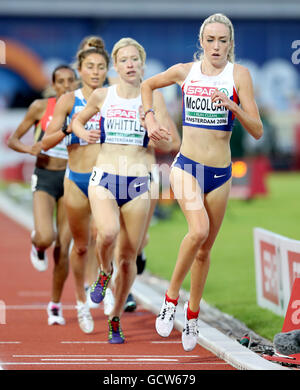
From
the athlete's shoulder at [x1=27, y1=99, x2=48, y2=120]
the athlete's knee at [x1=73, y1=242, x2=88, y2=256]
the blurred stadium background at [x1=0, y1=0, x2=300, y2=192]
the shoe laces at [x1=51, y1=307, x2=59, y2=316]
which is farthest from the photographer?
the blurred stadium background at [x1=0, y1=0, x2=300, y2=192]

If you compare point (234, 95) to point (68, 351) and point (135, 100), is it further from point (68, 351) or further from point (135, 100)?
point (68, 351)

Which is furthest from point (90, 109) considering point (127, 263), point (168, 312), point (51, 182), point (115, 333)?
point (115, 333)

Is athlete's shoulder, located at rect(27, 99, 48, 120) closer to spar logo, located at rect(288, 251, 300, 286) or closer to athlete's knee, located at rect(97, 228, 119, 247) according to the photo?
athlete's knee, located at rect(97, 228, 119, 247)

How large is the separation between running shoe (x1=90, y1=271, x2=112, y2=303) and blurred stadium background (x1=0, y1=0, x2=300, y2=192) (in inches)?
1563

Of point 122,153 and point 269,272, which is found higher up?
point 122,153

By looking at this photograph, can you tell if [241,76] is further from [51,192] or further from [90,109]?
[51,192]

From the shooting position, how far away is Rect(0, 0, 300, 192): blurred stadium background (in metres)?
49.1

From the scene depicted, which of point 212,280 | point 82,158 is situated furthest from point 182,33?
point 82,158

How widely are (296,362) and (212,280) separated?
19.9 feet

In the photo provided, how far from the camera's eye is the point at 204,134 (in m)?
7.25

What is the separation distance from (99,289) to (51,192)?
2.04m

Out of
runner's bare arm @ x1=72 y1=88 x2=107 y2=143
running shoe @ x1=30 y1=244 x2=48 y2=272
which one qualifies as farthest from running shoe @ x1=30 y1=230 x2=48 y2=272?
runner's bare arm @ x1=72 y1=88 x2=107 y2=143

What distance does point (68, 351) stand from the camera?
7.74 metres

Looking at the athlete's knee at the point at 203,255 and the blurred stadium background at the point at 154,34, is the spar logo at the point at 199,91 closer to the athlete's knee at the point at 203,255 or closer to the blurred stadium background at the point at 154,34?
the athlete's knee at the point at 203,255
